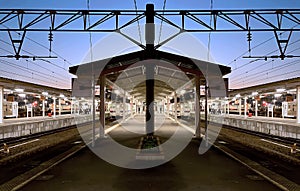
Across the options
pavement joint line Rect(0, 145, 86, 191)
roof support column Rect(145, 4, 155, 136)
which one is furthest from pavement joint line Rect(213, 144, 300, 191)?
pavement joint line Rect(0, 145, 86, 191)

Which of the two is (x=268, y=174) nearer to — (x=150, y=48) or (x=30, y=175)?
(x=150, y=48)

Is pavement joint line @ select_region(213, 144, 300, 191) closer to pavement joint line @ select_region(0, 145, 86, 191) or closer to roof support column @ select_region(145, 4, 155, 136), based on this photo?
roof support column @ select_region(145, 4, 155, 136)

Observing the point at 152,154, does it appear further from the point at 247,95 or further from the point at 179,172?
the point at 247,95

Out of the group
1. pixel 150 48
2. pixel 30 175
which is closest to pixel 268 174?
pixel 150 48

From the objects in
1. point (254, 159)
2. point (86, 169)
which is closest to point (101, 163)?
point (86, 169)

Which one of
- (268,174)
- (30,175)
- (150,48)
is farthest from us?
(150,48)

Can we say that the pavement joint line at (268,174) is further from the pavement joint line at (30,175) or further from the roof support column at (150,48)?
the pavement joint line at (30,175)

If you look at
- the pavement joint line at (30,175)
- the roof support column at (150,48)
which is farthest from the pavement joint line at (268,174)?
the pavement joint line at (30,175)

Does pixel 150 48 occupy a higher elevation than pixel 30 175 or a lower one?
higher

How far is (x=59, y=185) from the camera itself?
7.83m

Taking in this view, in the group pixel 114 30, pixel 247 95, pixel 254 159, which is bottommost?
pixel 254 159

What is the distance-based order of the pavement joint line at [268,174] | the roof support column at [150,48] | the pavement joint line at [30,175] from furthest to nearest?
the roof support column at [150,48], the pavement joint line at [268,174], the pavement joint line at [30,175]

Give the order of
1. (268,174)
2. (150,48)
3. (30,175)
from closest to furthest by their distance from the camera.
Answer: (30,175), (268,174), (150,48)

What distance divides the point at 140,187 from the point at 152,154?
4.10m
